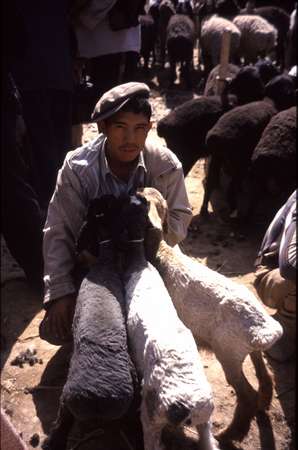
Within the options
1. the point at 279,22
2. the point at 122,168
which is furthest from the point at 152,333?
the point at 279,22

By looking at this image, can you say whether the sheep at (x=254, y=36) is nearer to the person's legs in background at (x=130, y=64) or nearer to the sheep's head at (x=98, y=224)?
the person's legs in background at (x=130, y=64)

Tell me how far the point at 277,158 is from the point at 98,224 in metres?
3.15

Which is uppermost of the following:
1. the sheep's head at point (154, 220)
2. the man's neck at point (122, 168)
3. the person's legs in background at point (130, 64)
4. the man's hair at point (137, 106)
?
the man's hair at point (137, 106)

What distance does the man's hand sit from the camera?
2721 mm

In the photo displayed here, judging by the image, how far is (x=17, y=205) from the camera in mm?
3941

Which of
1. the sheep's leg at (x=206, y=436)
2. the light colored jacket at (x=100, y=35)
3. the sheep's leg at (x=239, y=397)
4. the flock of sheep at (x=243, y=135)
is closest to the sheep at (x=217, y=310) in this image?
the sheep's leg at (x=239, y=397)

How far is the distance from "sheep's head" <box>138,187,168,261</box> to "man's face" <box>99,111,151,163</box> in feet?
0.81

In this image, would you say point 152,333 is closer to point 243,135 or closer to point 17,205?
point 17,205

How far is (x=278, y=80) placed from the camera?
625cm

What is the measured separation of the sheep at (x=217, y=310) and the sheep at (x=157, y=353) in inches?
6.0

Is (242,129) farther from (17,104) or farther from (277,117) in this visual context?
(17,104)

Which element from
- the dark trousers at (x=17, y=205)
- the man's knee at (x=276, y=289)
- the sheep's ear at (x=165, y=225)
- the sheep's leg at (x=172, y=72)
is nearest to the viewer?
the sheep's ear at (x=165, y=225)

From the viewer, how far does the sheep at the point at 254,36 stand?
34.7 feet

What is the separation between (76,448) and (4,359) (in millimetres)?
1066
